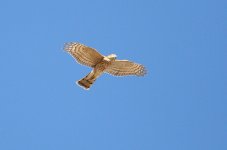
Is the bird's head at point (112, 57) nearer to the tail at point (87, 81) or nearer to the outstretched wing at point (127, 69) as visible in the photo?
the outstretched wing at point (127, 69)

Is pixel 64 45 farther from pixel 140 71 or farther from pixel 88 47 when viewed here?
pixel 140 71

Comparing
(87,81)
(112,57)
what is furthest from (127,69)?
(87,81)

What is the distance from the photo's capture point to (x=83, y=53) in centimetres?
4238

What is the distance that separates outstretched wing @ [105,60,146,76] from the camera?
43.5 metres

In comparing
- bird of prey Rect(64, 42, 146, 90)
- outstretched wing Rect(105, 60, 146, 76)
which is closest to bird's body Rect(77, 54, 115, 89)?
bird of prey Rect(64, 42, 146, 90)

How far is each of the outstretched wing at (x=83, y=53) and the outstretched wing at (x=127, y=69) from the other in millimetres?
997

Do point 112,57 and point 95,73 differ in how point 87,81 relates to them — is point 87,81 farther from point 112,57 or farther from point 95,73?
point 112,57

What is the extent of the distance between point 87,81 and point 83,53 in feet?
4.14

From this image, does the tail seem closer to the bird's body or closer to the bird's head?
the bird's body

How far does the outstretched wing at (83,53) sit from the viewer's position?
42.1 meters

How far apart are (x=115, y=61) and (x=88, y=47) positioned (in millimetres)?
1623

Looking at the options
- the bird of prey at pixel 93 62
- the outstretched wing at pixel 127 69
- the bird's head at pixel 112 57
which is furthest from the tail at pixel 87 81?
the bird's head at pixel 112 57

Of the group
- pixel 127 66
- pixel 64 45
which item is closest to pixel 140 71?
pixel 127 66

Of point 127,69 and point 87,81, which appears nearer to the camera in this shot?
point 87,81
